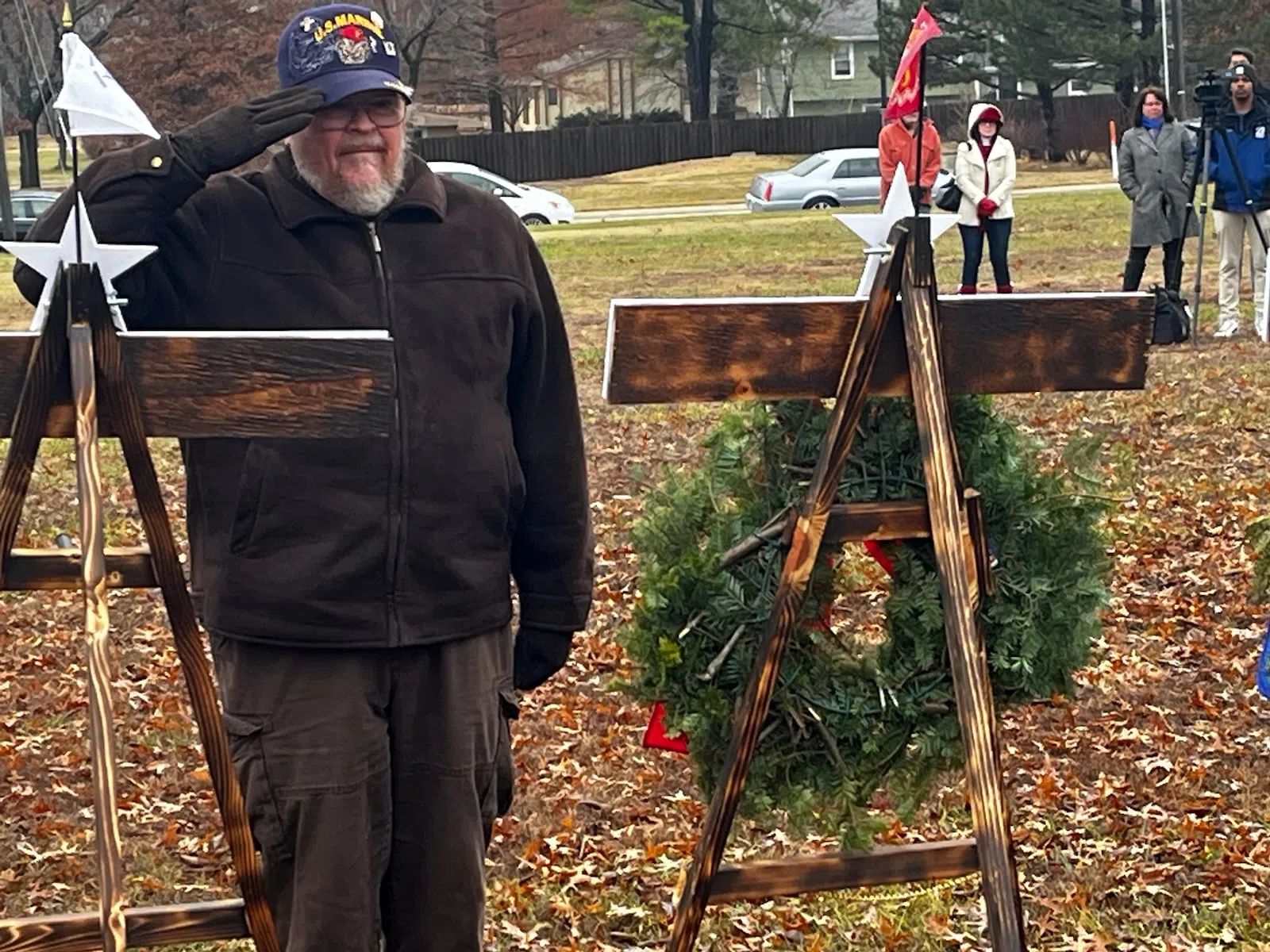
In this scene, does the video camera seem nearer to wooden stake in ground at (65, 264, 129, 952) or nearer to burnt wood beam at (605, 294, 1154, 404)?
burnt wood beam at (605, 294, 1154, 404)

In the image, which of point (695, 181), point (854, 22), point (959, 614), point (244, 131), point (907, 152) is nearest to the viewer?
point (244, 131)

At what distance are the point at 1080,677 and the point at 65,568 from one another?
16.4ft

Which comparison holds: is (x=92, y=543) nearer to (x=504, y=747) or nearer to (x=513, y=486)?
(x=513, y=486)

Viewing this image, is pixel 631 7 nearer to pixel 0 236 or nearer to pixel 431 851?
pixel 0 236

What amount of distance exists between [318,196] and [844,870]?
1801 millimetres

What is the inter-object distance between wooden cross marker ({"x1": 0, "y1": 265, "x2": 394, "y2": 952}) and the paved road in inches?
1428

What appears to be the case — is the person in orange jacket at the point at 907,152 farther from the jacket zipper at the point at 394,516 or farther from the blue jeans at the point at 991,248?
the blue jeans at the point at 991,248

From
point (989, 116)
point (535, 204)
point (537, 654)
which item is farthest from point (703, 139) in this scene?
point (537, 654)

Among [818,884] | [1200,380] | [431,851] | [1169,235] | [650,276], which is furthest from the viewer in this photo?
[650,276]

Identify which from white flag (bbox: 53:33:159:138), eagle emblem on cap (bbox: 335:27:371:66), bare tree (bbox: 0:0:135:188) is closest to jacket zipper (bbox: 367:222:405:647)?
eagle emblem on cap (bbox: 335:27:371:66)

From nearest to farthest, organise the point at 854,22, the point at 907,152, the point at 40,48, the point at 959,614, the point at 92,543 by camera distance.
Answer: the point at 92,543, the point at 959,614, the point at 907,152, the point at 40,48, the point at 854,22

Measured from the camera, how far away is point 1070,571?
458 centimetres

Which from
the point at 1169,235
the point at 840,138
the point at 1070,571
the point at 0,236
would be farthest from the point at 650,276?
the point at 840,138

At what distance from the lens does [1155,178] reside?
16828mm
